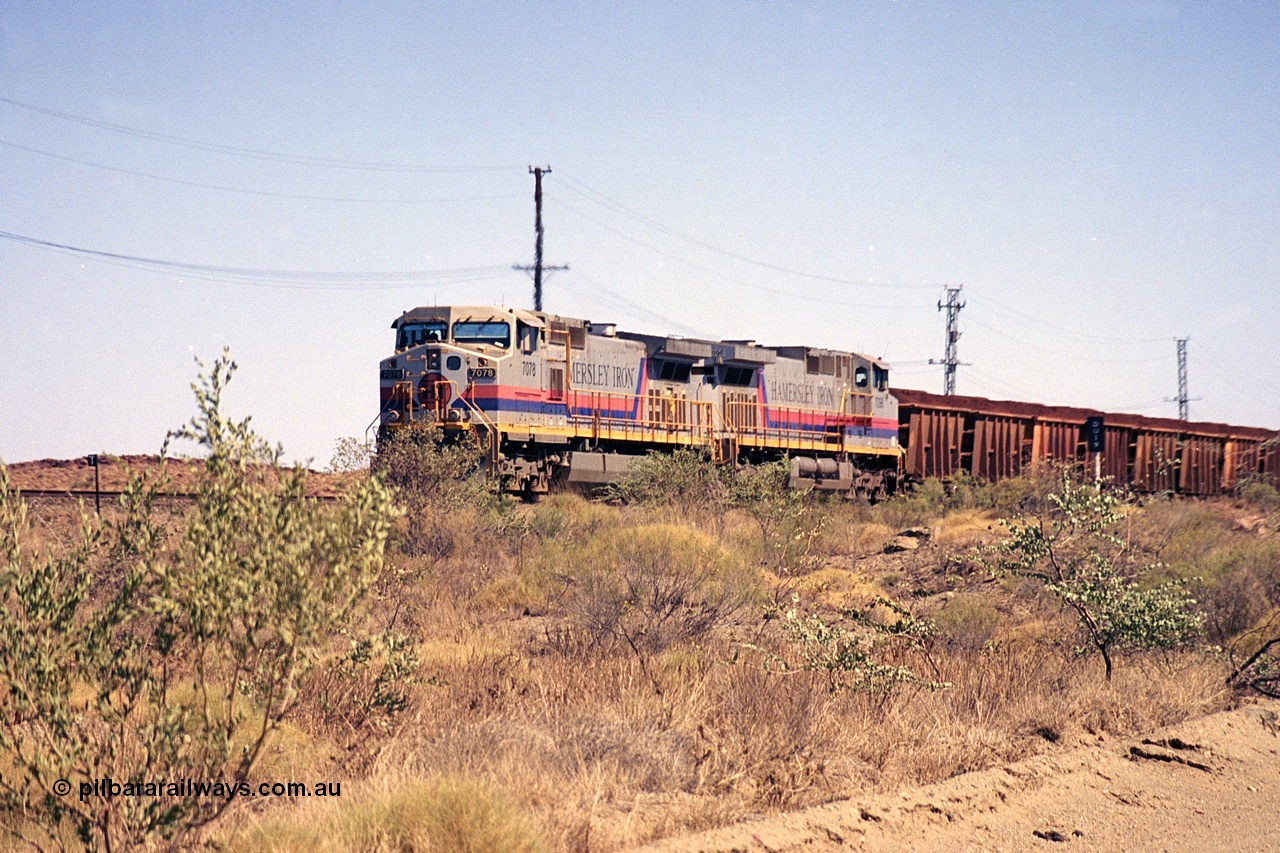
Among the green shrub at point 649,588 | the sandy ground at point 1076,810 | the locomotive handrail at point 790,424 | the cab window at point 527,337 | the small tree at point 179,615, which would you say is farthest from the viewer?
the locomotive handrail at point 790,424

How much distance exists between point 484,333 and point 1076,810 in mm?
17611

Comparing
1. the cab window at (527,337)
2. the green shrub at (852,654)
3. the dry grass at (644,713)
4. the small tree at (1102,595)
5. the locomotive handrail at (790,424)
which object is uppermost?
the cab window at (527,337)

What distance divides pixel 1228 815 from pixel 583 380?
61.3ft

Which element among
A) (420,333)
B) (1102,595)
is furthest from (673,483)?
(1102,595)

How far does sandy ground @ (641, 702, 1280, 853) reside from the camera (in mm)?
6152

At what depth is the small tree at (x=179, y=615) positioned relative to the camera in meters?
5.05

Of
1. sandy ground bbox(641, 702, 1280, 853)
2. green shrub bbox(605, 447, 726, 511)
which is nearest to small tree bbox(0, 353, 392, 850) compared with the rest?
sandy ground bbox(641, 702, 1280, 853)

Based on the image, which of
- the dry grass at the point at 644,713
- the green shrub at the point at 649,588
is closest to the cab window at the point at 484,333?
the green shrub at the point at 649,588

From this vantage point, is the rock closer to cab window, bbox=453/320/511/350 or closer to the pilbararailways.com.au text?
cab window, bbox=453/320/511/350

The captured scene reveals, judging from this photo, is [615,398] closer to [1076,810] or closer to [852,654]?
[852,654]

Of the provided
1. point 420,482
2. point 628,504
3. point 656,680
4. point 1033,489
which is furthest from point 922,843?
point 1033,489

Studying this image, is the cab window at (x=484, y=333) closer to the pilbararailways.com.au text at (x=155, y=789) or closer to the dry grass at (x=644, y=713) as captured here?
the dry grass at (x=644, y=713)

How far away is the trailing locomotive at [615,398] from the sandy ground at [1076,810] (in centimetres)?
1550

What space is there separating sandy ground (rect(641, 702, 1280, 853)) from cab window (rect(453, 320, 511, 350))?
16.4 m
